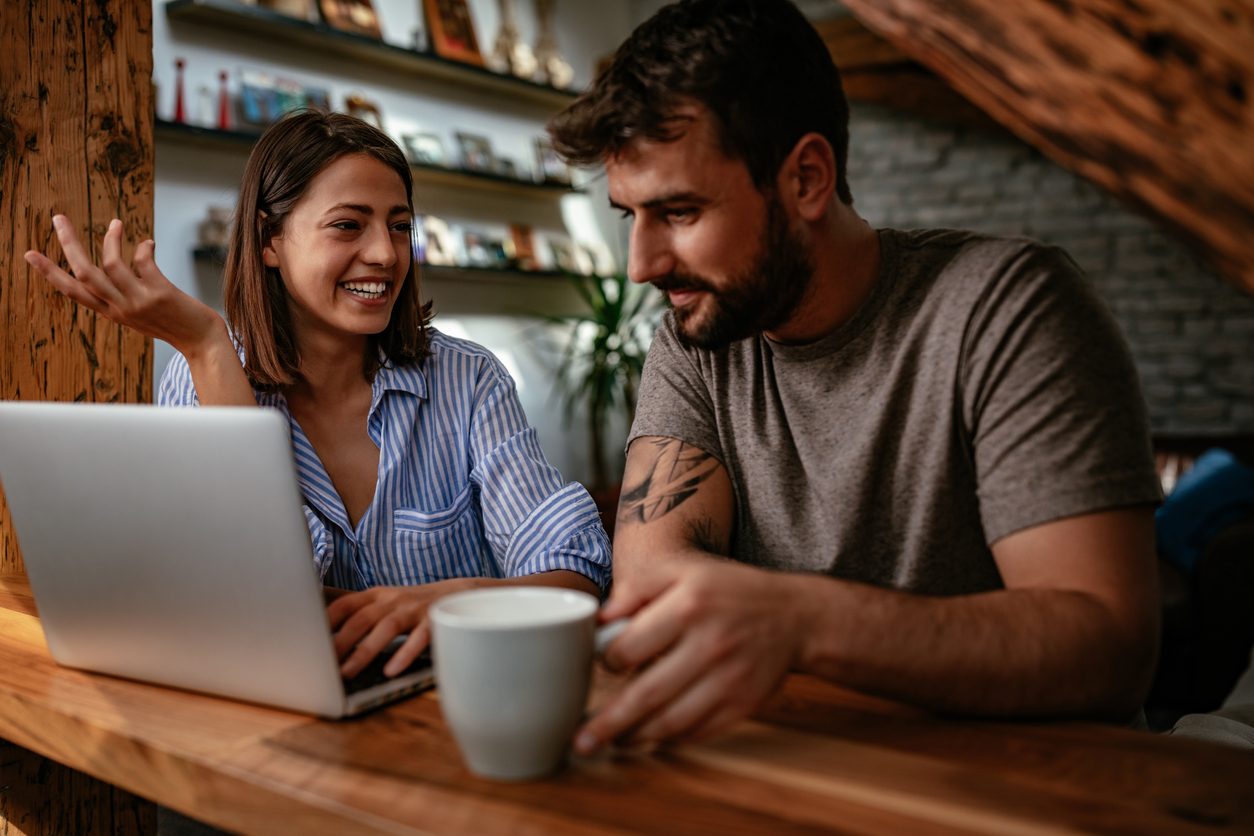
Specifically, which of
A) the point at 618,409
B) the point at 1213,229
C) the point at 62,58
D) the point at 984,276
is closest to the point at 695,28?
the point at 984,276

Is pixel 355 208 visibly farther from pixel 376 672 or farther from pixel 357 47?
pixel 357 47

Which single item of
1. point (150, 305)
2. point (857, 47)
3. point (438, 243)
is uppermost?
point (857, 47)

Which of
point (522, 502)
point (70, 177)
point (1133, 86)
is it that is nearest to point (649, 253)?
point (522, 502)

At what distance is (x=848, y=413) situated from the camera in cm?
105

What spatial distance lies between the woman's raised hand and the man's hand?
2.36 feet

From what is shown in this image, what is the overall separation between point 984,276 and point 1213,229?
1.98 meters

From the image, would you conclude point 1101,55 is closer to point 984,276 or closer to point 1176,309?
point 984,276

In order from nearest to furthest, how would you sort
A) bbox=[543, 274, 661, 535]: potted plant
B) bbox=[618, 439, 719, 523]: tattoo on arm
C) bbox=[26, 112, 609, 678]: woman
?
bbox=[618, 439, 719, 523]: tattoo on arm, bbox=[26, 112, 609, 678]: woman, bbox=[543, 274, 661, 535]: potted plant

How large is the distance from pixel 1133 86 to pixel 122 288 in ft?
6.72

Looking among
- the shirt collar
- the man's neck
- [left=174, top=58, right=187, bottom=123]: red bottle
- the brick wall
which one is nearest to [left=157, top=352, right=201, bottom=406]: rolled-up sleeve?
the shirt collar

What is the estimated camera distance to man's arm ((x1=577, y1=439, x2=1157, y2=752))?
2.05 ft

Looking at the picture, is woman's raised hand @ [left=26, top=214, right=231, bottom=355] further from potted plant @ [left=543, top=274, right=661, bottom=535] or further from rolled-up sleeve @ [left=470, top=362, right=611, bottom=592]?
potted plant @ [left=543, top=274, right=661, bottom=535]

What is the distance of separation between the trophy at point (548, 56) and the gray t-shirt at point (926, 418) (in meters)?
3.58

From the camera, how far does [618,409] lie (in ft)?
15.9
